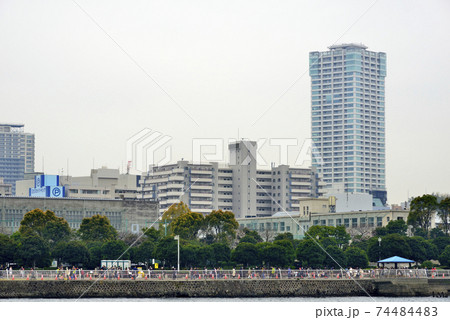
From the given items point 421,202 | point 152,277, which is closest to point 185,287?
point 152,277

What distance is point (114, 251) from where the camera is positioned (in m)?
117

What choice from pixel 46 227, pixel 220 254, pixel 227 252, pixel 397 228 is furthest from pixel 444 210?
pixel 46 227

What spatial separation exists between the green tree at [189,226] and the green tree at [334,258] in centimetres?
3205

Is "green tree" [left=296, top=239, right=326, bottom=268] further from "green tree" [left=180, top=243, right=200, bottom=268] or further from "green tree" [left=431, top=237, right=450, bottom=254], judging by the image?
"green tree" [left=431, top=237, right=450, bottom=254]

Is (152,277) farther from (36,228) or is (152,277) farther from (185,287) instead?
(36,228)

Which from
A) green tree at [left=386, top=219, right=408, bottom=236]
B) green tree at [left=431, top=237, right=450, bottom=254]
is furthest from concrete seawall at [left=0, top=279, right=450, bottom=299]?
green tree at [left=386, top=219, right=408, bottom=236]

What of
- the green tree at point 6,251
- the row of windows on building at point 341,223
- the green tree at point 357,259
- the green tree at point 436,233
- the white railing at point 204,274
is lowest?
the white railing at point 204,274

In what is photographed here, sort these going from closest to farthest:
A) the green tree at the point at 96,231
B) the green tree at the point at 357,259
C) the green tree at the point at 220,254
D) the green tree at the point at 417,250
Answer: the green tree at the point at 357,259 → the green tree at the point at 220,254 → the green tree at the point at 417,250 → the green tree at the point at 96,231

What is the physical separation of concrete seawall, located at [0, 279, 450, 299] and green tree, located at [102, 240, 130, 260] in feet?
82.5

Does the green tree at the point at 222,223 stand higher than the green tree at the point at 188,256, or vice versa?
the green tree at the point at 222,223

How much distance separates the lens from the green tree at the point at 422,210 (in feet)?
462

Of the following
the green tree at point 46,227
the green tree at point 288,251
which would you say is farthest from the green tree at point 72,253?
the green tree at point 288,251

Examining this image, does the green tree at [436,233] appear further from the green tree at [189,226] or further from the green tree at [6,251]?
the green tree at [6,251]

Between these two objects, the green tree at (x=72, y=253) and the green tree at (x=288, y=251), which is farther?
the green tree at (x=72, y=253)
